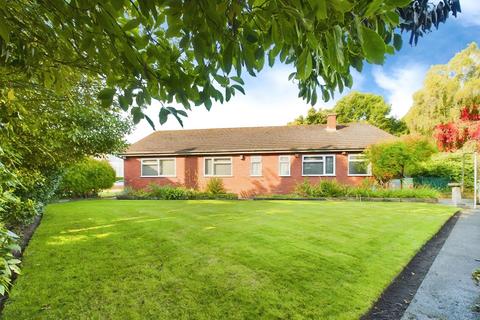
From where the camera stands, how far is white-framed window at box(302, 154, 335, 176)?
66.8 feet

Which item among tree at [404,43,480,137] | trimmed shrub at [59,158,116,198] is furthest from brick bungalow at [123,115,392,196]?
tree at [404,43,480,137]

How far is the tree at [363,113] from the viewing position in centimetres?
3981

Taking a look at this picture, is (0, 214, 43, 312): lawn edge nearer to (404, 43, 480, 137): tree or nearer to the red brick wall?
the red brick wall

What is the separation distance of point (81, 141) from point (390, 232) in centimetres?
787

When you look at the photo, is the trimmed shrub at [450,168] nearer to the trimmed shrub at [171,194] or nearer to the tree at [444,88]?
the tree at [444,88]

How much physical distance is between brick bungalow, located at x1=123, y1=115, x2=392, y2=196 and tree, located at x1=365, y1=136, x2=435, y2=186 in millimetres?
2180

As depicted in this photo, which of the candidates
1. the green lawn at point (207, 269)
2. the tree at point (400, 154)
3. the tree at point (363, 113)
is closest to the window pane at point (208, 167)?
the tree at point (400, 154)

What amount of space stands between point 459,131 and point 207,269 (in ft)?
60.9

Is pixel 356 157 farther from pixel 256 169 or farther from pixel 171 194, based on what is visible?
pixel 171 194

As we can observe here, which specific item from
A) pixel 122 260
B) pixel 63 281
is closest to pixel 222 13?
pixel 63 281

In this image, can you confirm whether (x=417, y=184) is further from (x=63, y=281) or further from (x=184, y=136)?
(x=63, y=281)

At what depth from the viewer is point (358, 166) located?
19.8m

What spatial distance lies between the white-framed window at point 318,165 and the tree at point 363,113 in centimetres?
2020

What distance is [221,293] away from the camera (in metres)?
3.85
